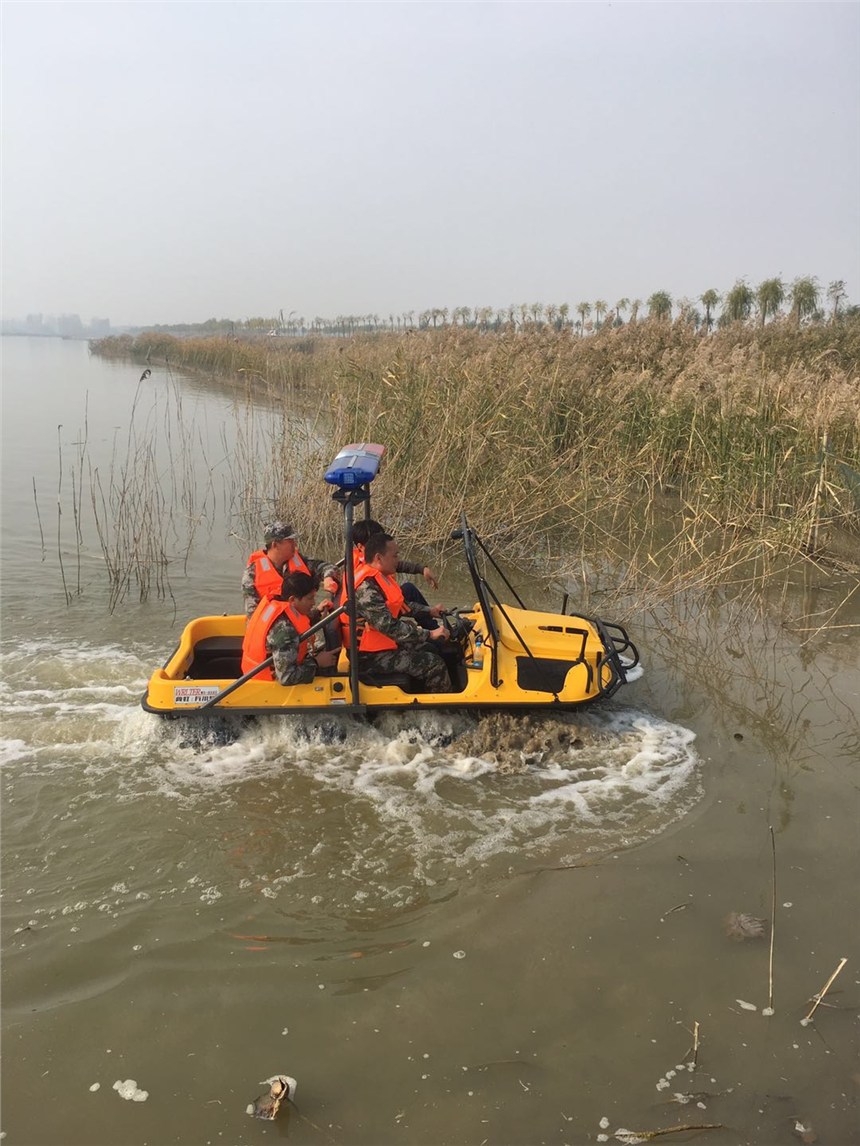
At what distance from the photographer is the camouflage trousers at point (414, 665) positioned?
5.60m

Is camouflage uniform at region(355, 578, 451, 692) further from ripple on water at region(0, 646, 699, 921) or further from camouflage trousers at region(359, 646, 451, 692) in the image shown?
ripple on water at region(0, 646, 699, 921)

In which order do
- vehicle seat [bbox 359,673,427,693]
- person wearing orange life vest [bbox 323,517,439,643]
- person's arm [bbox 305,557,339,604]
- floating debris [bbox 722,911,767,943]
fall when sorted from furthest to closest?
person's arm [bbox 305,557,339,604] → person wearing orange life vest [bbox 323,517,439,643] → vehicle seat [bbox 359,673,427,693] → floating debris [bbox 722,911,767,943]

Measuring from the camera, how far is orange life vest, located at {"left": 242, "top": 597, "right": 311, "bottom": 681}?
17.1 feet

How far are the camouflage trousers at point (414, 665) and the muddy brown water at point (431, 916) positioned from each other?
27 cm

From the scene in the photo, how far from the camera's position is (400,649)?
5.63 meters

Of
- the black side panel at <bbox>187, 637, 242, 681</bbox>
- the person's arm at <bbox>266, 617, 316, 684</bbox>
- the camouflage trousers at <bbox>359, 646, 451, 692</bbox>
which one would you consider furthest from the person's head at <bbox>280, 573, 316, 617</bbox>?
the black side panel at <bbox>187, 637, 242, 681</bbox>

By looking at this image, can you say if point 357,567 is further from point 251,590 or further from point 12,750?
point 12,750

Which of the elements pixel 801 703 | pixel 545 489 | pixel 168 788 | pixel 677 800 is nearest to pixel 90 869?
pixel 168 788

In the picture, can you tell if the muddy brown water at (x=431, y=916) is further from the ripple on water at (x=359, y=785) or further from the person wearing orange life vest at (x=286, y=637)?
the person wearing orange life vest at (x=286, y=637)

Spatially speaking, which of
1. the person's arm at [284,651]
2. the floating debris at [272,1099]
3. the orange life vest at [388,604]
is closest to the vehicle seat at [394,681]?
the orange life vest at [388,604]

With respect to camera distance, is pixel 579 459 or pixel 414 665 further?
pixel 579 459

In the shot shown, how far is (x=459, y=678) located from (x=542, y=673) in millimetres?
686

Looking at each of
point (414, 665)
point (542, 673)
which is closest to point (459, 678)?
point (414, 665)

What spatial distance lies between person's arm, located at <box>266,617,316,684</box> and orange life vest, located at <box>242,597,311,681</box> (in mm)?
31
